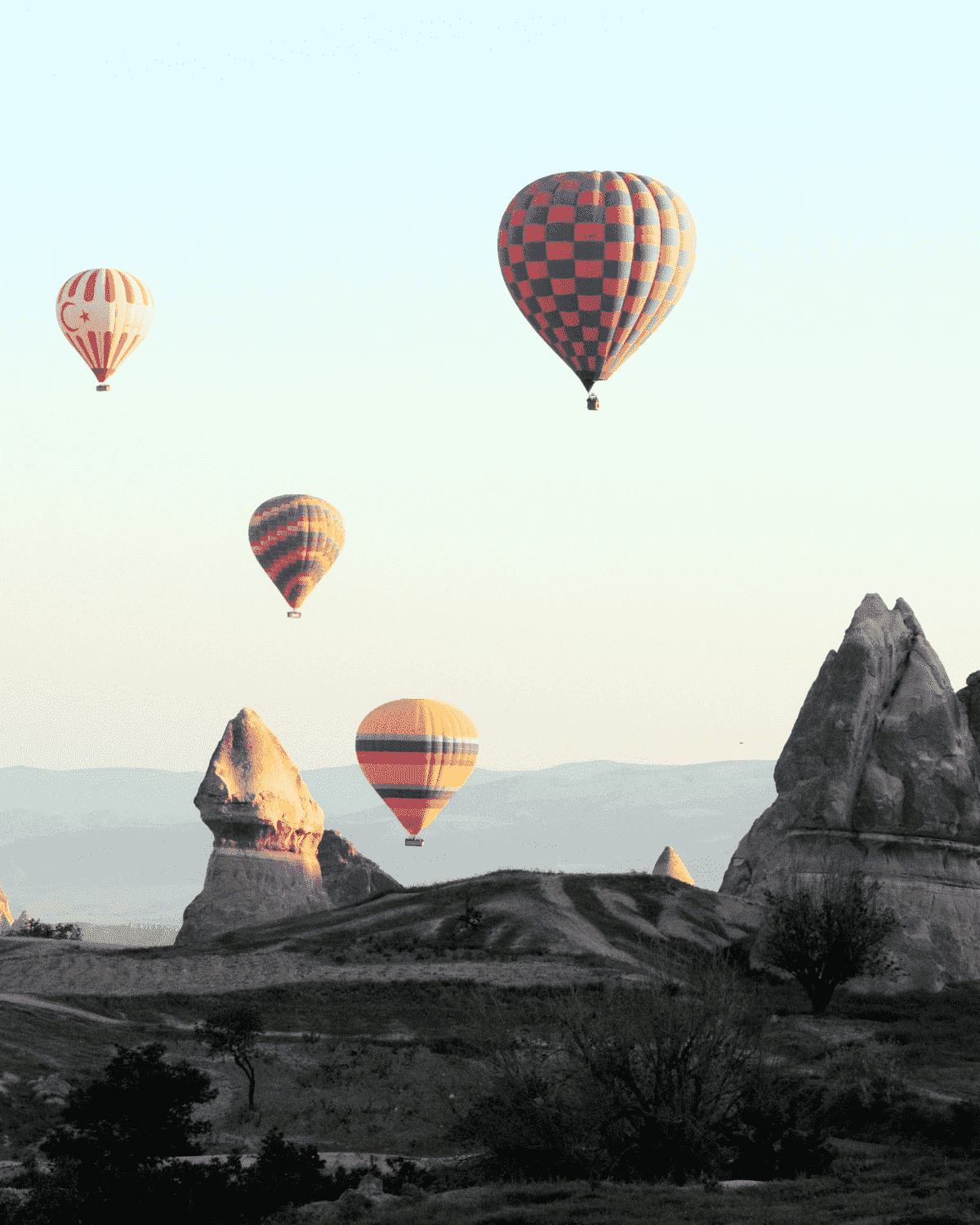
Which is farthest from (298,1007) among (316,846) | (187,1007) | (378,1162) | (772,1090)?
(316,846)

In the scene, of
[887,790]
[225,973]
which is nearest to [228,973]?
[225,973]

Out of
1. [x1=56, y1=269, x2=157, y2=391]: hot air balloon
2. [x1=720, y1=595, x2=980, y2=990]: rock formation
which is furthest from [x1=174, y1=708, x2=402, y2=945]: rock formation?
[x1=720, y1=595, x2=980, y2=990]: rock formation

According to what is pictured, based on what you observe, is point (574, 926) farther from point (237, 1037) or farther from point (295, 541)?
point (295, 541)

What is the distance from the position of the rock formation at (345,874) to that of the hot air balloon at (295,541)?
15981 mm

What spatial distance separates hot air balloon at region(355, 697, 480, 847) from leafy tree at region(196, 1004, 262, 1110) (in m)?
43.8

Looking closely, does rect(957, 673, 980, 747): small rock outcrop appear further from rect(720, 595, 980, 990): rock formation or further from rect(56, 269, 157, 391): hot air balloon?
rect(56, 269, 157, 391): hot air balloon

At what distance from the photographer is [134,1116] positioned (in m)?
37.9

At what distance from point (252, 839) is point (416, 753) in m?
11.8

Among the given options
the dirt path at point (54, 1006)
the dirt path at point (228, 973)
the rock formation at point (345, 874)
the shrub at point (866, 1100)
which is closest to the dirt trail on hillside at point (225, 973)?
the dirt path at point (228, 973)

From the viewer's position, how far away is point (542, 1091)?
35.1 m

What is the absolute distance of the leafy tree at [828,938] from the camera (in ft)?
198

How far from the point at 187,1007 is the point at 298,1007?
4.19 meters

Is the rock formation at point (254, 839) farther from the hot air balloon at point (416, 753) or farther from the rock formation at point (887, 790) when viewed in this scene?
the rock formation at point (887, 790)

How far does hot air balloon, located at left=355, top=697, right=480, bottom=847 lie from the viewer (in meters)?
97.7
